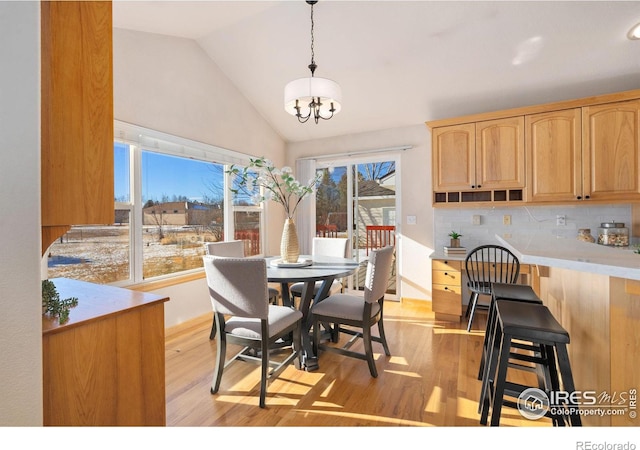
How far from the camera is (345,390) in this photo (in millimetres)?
2059

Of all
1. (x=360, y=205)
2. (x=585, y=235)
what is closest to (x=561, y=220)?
(x=585, y=235)

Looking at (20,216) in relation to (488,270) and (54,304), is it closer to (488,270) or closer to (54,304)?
(54,304)

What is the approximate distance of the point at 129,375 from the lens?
1151mm

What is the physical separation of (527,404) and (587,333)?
59 centimetres

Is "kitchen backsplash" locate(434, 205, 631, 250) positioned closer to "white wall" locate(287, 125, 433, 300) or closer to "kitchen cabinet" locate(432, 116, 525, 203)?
"white wall" locate(287, 125, 433, 300)

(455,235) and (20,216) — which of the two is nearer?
(20,216)

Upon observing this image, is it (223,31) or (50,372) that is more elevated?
(223,31)

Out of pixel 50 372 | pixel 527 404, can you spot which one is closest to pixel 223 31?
pixel 50 372

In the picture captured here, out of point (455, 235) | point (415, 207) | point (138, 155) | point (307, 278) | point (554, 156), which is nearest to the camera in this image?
point (307, 278)

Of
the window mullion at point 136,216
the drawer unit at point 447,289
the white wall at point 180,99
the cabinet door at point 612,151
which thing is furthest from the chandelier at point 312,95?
the cabinet door at point 612,151

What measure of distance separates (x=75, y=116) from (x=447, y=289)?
3.39 metres

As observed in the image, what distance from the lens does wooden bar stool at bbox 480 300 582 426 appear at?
1311 millimetres

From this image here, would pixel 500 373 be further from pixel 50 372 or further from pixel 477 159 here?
pixel 477 159
